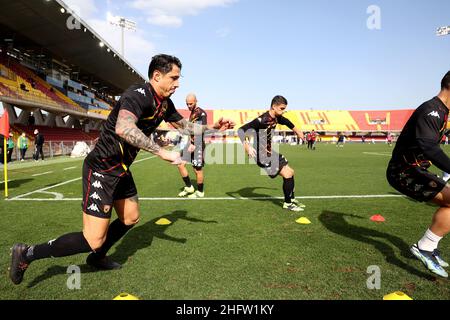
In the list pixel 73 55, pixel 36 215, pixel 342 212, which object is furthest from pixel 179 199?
pixel 73 55

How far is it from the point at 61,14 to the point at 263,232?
25227mm

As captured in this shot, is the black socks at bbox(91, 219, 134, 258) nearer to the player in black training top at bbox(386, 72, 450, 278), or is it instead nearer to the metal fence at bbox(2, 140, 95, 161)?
the player in black training top at bbox(386, 72, 450, 278)

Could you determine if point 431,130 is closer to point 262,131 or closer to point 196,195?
point 262,131

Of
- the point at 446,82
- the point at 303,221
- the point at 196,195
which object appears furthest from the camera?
the point at 196,195

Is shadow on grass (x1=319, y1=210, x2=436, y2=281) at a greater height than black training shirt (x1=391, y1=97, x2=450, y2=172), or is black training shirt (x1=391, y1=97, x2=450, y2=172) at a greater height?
black training shirt (x1=391, y1=97, x2=450, y2=172)

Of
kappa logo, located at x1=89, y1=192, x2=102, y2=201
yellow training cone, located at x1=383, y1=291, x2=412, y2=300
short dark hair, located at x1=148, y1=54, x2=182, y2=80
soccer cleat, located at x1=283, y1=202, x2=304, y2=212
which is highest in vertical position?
short dark hair, located at x1=148, y1=54, x2=182, y2=80

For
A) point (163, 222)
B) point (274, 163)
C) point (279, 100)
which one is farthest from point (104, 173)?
point (279, 100)

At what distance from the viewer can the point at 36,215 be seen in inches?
245

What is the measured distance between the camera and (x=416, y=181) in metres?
3.62

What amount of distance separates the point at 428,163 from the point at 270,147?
3548 mm

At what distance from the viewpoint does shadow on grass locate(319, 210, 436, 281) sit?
3805 millimetres

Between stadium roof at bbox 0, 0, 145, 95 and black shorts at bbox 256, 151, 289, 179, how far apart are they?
72.1 ft

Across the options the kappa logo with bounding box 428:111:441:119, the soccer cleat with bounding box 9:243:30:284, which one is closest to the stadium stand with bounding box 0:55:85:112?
the soccer cleat with bounding box 9:243:30:284

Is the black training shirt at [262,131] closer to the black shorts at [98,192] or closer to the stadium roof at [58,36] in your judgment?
the black shorts at [98,192]
